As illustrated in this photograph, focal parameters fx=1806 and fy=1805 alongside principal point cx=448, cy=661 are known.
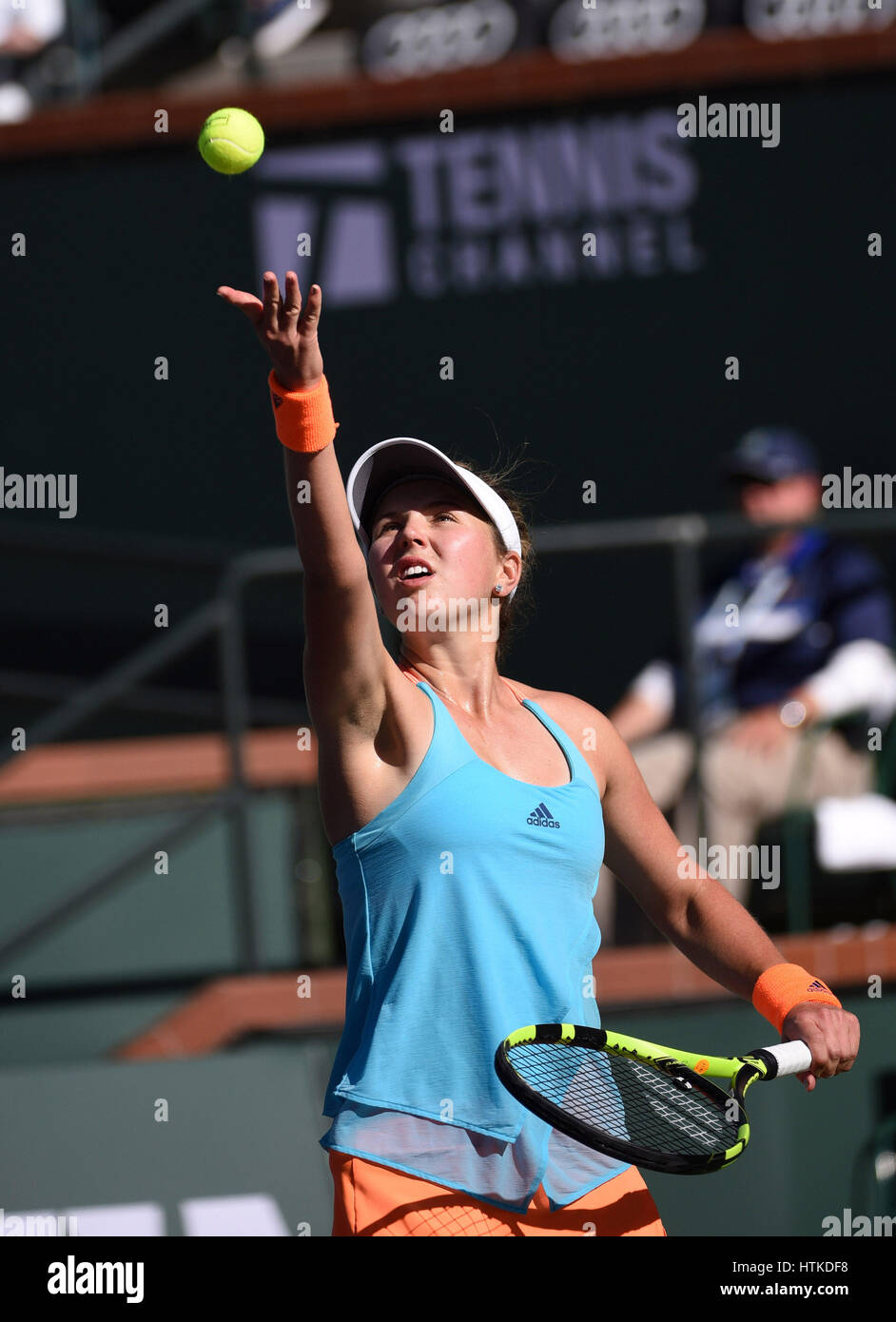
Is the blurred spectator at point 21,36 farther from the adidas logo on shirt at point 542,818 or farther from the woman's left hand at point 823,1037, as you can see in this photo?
the woman's left hand at point 823,1037

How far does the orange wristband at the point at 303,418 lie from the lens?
105 inches

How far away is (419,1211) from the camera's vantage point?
2697 millimetres

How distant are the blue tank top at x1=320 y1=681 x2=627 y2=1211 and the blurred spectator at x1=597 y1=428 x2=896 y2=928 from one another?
8.57 feet

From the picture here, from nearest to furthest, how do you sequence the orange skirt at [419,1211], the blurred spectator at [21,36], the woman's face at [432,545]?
the orange skirt at [419,1211] → the woman's face at [432,545] → the blurred spectator at [21,36]

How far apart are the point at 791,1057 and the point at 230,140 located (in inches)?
74.6

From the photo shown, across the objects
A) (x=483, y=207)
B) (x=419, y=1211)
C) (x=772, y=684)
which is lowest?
(x=419, y=1211)

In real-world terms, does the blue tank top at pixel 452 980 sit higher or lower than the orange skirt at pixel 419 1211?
higher

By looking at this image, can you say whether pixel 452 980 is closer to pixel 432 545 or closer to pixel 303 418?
pixel 432 545

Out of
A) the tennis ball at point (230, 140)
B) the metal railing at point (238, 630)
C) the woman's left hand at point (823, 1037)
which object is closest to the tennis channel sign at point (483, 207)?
the metal railing at point (238, 630)

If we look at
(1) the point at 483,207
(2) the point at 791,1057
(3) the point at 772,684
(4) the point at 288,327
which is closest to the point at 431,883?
(2) the point at 791,1057

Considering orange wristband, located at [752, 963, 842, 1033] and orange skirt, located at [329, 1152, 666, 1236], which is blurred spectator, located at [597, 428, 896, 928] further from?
orange skirt, located at [329, 1152, 666, 1236]

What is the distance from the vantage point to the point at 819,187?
788 cm

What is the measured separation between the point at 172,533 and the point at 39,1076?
3635 mm

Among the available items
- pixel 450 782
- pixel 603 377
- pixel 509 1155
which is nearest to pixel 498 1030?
pixel 509 1155
